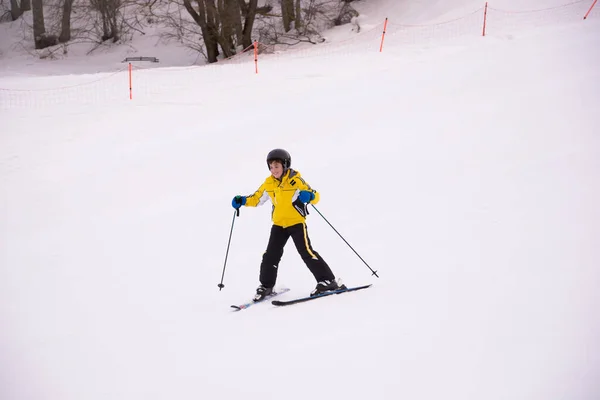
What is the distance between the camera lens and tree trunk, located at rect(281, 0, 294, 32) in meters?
21.7

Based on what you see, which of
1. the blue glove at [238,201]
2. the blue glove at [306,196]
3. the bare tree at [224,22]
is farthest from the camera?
the bare tree at [224,22]

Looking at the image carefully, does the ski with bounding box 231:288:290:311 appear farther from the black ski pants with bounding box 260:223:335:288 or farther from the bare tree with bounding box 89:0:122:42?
the bare tree with bounding box 89:0:122:42

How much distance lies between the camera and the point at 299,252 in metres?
5.02

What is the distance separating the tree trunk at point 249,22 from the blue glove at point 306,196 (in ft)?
52.8

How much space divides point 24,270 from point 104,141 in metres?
4.84

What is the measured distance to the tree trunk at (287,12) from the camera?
21.7 metres

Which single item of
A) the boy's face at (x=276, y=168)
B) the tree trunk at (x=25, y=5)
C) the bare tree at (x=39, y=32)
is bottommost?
the boy's face at (x=276, y=168)

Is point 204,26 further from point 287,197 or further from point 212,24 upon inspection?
point 287,197

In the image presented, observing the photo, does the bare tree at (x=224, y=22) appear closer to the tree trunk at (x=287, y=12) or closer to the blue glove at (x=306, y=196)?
the tree trunk at (x=287, y=12)

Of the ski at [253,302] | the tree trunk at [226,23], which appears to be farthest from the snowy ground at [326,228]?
the tree trunk at [226,23]

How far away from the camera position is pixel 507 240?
5.93m

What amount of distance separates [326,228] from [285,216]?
7.75 feet

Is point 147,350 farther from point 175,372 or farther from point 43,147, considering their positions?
point 43,147

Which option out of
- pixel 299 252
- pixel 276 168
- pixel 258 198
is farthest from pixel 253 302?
pixel 276 168
